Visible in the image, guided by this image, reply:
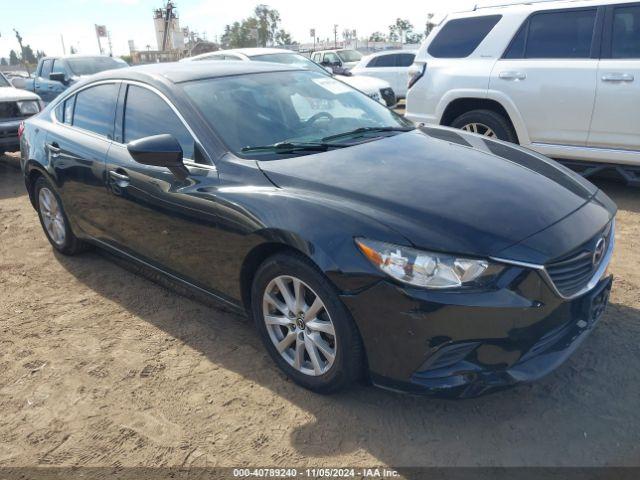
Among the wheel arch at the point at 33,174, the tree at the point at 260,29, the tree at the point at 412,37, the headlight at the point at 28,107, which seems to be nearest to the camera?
the wheel arch at the point at 33,174

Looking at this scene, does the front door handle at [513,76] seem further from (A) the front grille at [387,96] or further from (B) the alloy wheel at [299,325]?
(A) the front grille at [387,96]

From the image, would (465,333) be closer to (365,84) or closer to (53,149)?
(53,149)

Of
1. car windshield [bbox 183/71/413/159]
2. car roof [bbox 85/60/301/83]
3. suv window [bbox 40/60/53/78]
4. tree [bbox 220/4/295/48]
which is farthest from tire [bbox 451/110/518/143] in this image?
tree [bbox 220/4/295/48]

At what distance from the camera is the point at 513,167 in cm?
311

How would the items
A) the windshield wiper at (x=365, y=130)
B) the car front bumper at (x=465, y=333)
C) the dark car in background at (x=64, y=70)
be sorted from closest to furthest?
the car front bumper at (x=465, y=333), the windshield wiper at (x=365, y=130), the dark car in background at (x=64, y=70)

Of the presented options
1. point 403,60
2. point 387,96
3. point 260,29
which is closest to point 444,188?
point 387,96

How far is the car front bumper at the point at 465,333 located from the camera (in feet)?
7.50

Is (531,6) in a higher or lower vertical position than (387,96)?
higher

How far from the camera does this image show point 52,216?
16.1 ft

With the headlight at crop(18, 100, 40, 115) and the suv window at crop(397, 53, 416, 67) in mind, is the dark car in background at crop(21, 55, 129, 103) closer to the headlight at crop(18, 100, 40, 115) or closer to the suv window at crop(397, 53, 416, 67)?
the headlight at crop(18, 100, 40, 115)

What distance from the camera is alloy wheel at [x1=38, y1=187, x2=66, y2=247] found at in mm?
4758

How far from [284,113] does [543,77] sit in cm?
351

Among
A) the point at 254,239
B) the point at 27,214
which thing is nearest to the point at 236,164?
the point at 254,239

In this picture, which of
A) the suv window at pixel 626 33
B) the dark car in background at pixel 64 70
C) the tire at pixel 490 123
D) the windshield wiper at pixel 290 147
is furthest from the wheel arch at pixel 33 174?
the dark car in background at pixel 64 70
